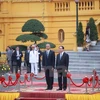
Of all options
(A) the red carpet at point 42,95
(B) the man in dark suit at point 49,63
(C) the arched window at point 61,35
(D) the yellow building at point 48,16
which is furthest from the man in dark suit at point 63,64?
(C) the arched window at point 61,35

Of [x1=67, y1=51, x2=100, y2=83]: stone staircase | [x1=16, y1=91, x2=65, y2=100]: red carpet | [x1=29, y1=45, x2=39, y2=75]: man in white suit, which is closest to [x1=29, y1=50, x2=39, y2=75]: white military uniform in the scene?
[x1=29, y1=45, x2=39, y2=75]: man in white suit

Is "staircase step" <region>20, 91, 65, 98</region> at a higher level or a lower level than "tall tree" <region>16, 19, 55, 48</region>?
lower

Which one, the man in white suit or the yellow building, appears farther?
the yellow building

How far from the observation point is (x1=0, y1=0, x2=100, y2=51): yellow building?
33.7 m

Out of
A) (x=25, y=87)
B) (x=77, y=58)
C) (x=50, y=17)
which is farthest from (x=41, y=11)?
(x=25, y=87)

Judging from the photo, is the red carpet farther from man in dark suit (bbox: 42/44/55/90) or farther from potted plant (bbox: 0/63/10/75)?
potted plant (bbox: 0/63/10/75)

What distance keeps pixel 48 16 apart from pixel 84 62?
6841mm

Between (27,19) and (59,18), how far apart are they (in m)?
2.21

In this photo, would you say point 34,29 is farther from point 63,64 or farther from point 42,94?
point 42,94

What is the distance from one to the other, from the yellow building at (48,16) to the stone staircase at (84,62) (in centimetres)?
426

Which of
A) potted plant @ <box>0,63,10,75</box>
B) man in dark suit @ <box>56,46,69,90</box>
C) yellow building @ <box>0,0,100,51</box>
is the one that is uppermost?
yellow building @ <box>0,0,100,51</box>

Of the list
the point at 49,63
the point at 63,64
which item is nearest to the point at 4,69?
the point at 49,63

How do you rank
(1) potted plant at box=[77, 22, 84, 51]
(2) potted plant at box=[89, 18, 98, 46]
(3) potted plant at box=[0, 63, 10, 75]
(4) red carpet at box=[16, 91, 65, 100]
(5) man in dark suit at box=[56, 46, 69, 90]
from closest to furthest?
(4) red carpet at box=[16, 91, 65, 100] → (5) man in dark suit at box=[56, 46, 69, 90] → (3) potted plant at box=[0, 63, 10, 75] → (1) potted plant at box=[77, 22, 84, 51] → (2) potted plant at box=[89, 18, 98, 46]

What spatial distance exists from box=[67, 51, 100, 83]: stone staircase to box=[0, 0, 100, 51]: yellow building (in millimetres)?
4261
